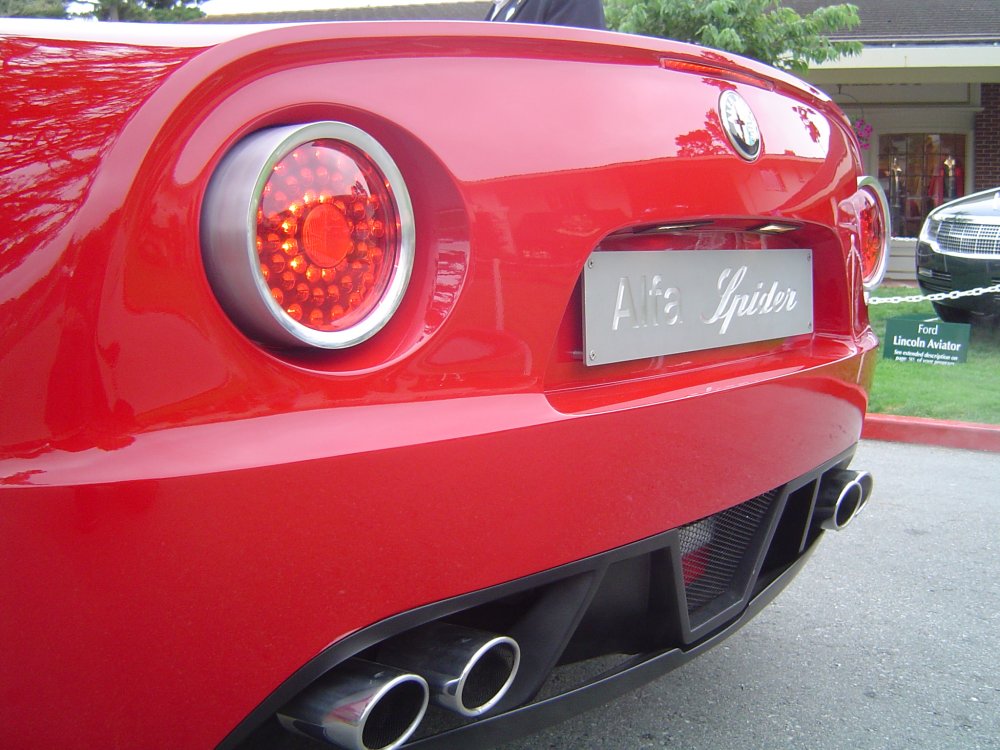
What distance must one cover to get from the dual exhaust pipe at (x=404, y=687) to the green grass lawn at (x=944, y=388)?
16.3ft

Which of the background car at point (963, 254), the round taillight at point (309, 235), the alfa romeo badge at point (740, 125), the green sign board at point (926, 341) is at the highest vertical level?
the alfa romeo badge at point (740, 125)

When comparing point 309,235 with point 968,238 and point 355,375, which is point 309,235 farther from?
point 968,238

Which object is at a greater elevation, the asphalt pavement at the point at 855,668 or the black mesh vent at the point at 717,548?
the black mesh vent at the point at 717,548

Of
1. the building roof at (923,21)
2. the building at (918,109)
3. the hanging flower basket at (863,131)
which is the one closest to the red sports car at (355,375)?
the building at (918,109)

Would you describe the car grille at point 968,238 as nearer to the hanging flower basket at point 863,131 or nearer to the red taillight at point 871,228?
Result: the hanging flower basket at point 863,131

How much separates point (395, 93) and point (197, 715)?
2.50 ft

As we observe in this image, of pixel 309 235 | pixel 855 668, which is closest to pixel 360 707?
pixel 309 235

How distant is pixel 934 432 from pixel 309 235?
4.86 m

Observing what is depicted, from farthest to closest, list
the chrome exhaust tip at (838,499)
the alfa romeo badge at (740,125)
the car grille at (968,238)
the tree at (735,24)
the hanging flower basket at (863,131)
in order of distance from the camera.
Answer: the hanging flower basket at (863,131)
the tree at (735,24)
the car grille at (968,238)
the chrome exhaust tip at (838,499)
the alfa romeo badge at (740,125)

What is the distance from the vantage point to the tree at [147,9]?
11.3 metres

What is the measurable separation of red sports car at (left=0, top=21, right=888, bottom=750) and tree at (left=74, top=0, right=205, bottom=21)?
428 inches

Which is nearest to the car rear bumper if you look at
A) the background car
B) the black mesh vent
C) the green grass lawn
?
the black mesh vent

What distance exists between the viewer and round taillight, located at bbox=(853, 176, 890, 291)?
2238 millimetres

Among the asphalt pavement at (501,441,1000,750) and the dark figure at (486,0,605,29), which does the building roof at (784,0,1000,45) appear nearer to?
the asphalt pavement at (501,441,1000,750)
